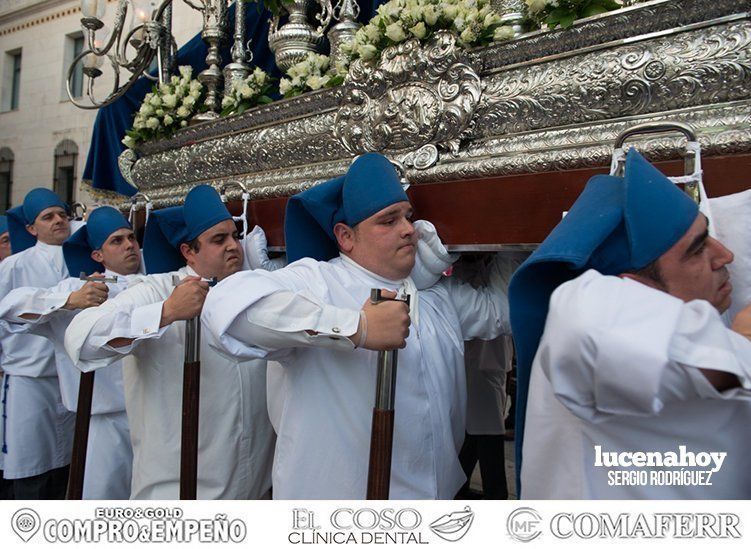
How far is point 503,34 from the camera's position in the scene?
1.98 metres

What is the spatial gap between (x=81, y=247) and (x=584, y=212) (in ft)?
9.97

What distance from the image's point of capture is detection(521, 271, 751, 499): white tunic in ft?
3.03

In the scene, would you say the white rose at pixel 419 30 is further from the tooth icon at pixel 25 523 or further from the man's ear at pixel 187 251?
the tooth icon at pixel 25 523

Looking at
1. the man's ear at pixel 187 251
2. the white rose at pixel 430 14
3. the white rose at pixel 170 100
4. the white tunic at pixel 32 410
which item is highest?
the white rose at pixel 170 100

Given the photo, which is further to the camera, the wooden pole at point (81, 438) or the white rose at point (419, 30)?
the wooden pole at point (81, 438)

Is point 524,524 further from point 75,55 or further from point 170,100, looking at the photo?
point 75,55

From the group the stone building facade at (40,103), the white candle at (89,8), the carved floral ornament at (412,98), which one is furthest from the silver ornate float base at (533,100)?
the stone building facade at (40,103)

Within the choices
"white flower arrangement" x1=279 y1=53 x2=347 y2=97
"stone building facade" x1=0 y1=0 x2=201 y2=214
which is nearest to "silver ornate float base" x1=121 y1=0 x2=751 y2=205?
"white flower arrangement" x1=279 y1=53 x2=347 y2=97

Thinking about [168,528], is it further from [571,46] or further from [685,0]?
[685,0]

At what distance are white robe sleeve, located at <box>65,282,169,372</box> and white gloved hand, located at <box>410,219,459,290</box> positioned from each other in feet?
2.94

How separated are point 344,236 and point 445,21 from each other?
2.58 ft

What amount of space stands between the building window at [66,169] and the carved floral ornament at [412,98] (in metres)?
11.8

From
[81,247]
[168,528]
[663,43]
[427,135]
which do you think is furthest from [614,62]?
[81,247]

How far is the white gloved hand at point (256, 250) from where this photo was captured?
2.66 metres
